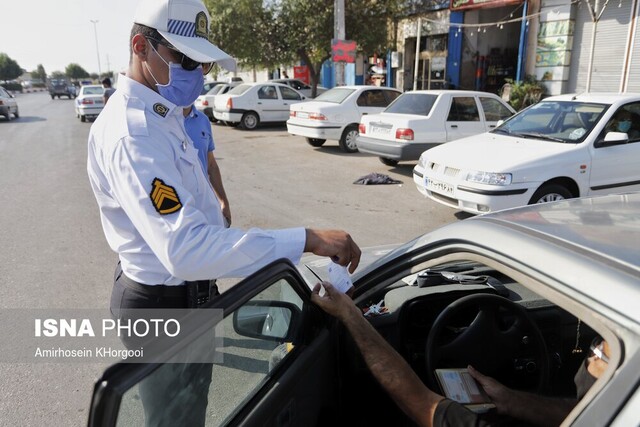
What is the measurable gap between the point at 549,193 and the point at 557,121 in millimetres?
1178

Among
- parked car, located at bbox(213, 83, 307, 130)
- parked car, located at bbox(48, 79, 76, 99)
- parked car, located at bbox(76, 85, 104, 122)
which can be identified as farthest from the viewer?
parked car, located at bbox(48, 79, 76, 99)

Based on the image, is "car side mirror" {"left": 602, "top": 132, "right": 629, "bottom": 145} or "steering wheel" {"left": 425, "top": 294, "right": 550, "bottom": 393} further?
"car side mirror" {"left": 602, "top": 132, "right": 629, "bottom": 145}

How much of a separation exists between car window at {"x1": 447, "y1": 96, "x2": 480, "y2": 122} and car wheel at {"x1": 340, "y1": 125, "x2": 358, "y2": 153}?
118 inches

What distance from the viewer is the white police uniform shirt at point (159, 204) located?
4.35ft

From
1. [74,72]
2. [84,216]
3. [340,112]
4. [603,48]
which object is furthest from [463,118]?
[74,72]

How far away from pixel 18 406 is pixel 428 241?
246 cm

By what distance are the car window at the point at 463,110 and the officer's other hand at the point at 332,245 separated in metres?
7.84

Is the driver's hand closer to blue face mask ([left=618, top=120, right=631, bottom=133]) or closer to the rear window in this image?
blue face mask ([left=618, top=120, right=631, bottom=133])

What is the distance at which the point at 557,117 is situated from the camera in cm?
636

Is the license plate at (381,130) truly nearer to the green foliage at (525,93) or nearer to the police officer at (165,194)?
the police officer at (165,194)

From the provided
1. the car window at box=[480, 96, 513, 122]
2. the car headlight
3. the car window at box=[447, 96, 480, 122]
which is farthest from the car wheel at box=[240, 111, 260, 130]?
the car headlight

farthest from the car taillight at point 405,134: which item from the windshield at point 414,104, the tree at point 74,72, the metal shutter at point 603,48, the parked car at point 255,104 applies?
the tree at point 74,72

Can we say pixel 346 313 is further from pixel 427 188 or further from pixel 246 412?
pixel 427 188

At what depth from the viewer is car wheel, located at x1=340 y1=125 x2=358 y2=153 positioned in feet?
37.6
